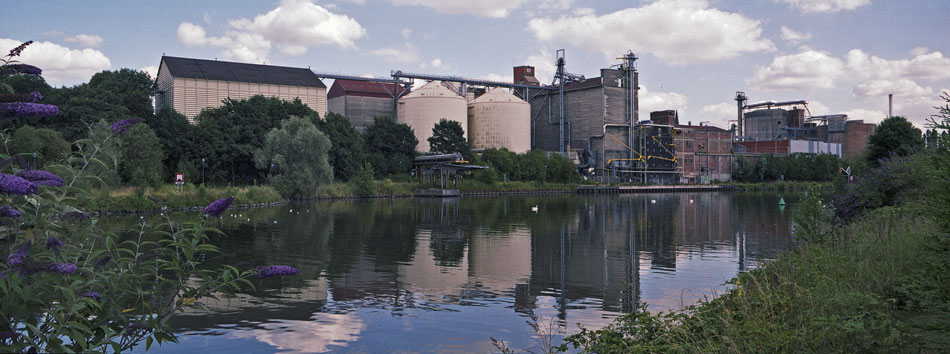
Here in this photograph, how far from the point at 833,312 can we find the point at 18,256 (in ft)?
28.9

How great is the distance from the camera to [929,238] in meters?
7.27

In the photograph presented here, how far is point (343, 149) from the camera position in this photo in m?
80.1

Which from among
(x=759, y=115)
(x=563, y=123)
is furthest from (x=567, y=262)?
(x=759, y=115)

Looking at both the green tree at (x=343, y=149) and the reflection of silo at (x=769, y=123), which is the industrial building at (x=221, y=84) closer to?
the green tree at (x=343, y=149)

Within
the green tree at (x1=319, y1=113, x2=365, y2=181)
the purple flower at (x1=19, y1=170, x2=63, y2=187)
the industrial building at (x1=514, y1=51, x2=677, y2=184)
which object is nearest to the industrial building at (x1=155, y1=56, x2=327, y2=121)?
the green tree at (x1=319, y1=113, x2=365, y2=181)

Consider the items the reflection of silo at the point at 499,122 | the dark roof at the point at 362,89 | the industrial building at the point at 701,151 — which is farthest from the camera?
the industrial building at the point at 701,151

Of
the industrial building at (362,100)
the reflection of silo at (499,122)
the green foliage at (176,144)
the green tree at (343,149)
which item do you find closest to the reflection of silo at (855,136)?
the reflection of silo at (499,122)

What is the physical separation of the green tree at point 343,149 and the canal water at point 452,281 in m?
43.8

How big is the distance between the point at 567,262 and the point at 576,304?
706cm

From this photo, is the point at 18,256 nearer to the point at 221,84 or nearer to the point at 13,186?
the point at 13,186

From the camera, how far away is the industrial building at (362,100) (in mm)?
107875

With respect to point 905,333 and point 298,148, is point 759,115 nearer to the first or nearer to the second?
point 298,148

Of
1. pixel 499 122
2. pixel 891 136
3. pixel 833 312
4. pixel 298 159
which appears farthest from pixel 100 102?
pixel 891 136

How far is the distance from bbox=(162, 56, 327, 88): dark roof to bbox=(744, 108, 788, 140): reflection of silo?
101145mm
